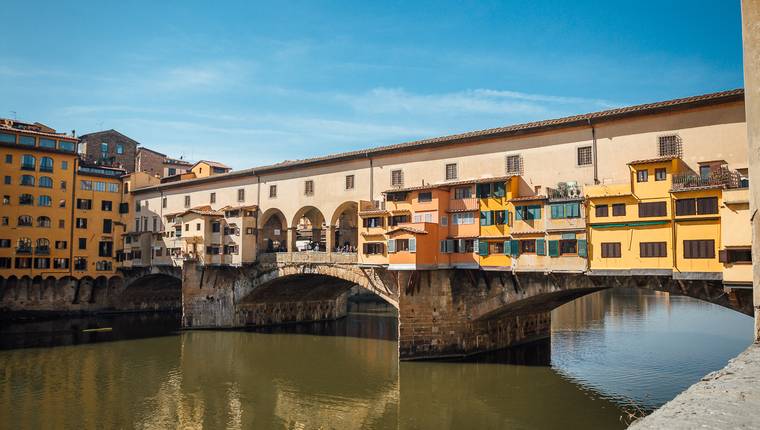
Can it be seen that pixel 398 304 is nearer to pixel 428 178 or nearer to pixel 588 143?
pixel 428 178

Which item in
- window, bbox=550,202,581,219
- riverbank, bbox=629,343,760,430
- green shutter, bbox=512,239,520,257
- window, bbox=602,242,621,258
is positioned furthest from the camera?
green shutter, bbox=512,239,520,257

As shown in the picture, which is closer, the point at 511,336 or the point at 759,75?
the point at 759,75

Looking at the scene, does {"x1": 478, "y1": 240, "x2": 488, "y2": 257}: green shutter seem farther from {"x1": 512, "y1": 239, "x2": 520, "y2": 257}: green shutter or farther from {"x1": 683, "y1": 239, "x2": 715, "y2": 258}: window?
{"x1": 683, "y1": 239, "x2": 715, "y2": 258}: window

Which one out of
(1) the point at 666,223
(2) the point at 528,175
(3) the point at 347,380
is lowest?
(3) the point at 347,380

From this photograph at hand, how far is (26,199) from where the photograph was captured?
58.0 meters

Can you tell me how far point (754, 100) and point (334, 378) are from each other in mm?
28179

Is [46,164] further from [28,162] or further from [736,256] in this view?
[736,256]

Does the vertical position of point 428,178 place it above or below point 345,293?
above

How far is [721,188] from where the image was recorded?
24469 millimetres

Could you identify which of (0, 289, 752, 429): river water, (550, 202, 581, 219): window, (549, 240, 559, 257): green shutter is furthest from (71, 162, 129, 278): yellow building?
(550, 202, 581, 219): window

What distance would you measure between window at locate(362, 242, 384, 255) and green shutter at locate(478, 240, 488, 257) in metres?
6.98

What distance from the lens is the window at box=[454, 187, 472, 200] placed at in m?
34.6

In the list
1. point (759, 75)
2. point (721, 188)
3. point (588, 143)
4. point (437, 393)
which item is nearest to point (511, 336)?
point (437, 393)

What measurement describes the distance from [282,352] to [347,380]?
34.5 ft
